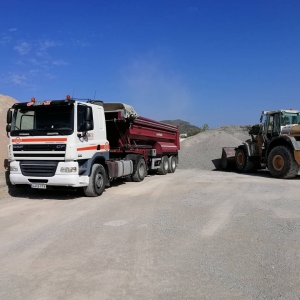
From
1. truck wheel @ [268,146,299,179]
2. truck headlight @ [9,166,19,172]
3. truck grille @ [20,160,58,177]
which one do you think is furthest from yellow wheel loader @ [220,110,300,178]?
truck headlight @ [9,166,19,172]

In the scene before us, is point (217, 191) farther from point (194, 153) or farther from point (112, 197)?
point (194, 153)

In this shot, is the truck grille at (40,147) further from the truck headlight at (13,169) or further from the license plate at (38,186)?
the license plate at (38,186)

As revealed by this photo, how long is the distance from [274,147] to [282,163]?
103 cm

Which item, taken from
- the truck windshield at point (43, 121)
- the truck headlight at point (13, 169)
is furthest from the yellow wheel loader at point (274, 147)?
the truck headlight at point (13, 169)

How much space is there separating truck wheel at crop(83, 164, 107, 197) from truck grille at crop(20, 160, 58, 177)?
1.15 m

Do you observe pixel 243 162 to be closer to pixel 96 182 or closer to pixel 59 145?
pixel 96 182

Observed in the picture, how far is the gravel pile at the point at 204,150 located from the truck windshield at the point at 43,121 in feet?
46.4

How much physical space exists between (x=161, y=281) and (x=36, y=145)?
654 centimetres

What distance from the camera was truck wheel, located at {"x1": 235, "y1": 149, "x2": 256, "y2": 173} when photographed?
60.7 ft

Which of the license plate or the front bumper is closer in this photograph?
the front bumper

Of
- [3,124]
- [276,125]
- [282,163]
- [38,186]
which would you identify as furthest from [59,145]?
[3,124]

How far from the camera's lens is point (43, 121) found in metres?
9.68

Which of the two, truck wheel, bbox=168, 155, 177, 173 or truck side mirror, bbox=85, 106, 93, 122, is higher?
truck side mirror, bbox=85, 106, 93, 122

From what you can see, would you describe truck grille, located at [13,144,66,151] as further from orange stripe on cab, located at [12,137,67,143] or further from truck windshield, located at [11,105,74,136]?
truck windshield, located at [11,105,74,136]
